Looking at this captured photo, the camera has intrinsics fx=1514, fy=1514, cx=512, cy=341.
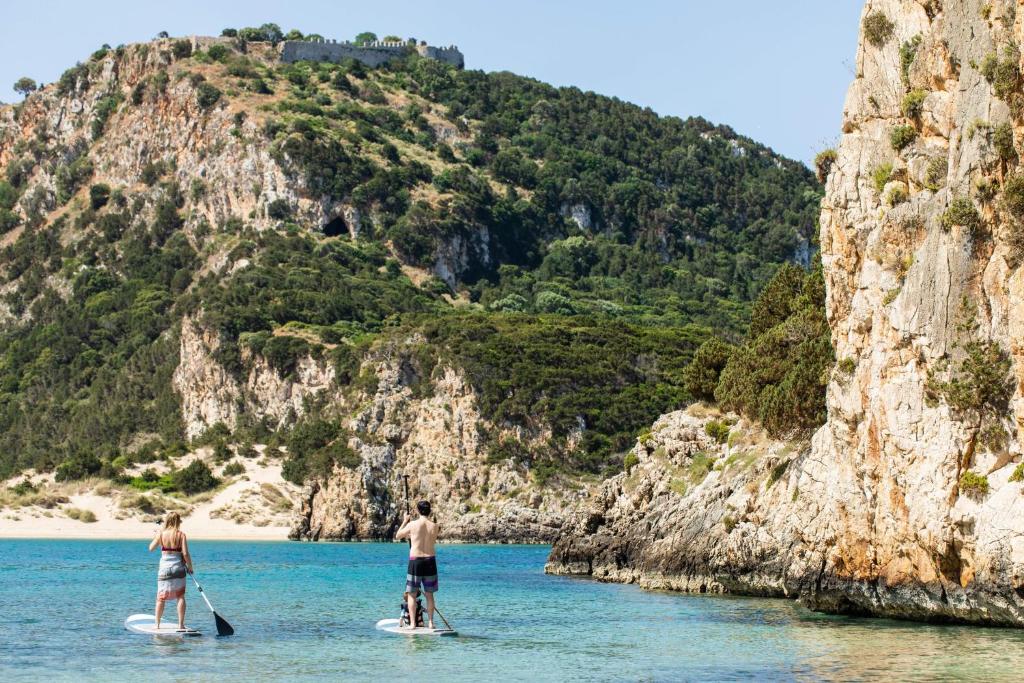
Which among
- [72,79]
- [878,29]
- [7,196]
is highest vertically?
[72,79]

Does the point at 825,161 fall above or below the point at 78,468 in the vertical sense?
above

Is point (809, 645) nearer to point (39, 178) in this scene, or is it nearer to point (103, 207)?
point (103, 207)

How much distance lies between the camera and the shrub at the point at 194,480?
359 feet

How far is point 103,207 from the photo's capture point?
171 meters

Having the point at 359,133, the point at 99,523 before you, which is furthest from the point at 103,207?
the point at 99,523

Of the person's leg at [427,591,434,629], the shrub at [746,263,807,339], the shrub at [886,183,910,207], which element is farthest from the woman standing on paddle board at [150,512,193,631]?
the shrub at [746,263,807,339]

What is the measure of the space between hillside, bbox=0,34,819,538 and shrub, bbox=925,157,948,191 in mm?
71211

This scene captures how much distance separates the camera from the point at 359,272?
497 ft

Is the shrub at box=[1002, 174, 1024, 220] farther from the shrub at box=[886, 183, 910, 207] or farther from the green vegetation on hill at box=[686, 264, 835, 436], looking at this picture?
the green vegetation on hill at box=[686, 264, 835, 436]

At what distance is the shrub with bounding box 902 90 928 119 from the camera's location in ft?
104

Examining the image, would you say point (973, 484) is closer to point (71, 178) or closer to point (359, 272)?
point (359, 272)

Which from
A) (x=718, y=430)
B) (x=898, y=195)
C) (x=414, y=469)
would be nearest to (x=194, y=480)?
(x=414, y=469)

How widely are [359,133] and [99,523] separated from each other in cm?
8055

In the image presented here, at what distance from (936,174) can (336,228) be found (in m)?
136
